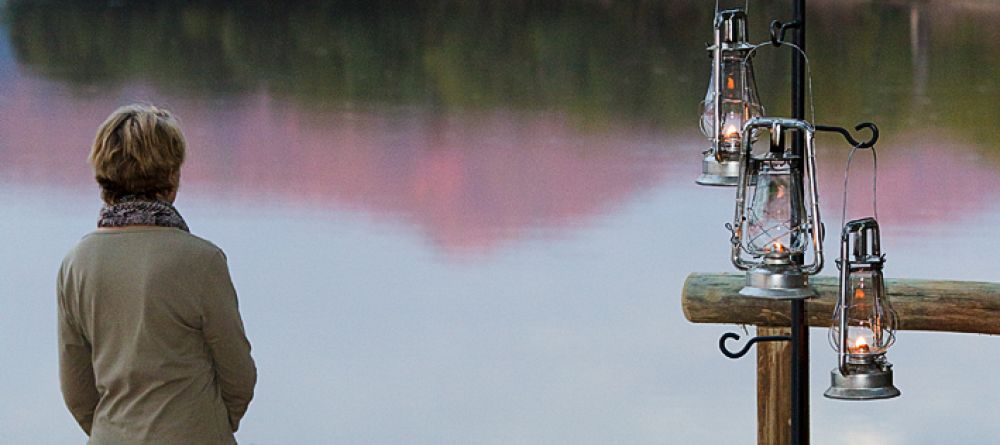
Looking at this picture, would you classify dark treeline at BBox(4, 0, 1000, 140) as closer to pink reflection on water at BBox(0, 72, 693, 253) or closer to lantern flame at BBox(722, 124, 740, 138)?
pink reflection on water at BBox(0, 72, 693, 253)

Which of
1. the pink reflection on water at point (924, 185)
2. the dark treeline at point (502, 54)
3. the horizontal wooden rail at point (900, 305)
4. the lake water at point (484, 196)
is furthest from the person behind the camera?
the dark treeline at point (502, 54)

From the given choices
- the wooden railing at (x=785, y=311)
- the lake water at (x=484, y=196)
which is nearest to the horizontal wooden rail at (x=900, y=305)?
the wooden railing at (x=785, y=311)

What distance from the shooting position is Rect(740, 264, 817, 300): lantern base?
2084mm

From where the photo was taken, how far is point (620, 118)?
667 cm

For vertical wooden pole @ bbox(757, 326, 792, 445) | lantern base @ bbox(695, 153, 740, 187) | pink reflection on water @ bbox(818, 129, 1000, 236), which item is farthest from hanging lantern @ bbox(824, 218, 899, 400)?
pink reflection on water @ bbox(818, 129, 1000, 236)

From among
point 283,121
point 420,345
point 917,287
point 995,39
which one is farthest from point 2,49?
point 917,287

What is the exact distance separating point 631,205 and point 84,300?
168 inches

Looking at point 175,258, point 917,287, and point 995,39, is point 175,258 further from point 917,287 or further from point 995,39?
point 995,39

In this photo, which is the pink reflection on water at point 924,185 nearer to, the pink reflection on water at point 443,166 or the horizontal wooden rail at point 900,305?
the pink reflection on water at point 443,166

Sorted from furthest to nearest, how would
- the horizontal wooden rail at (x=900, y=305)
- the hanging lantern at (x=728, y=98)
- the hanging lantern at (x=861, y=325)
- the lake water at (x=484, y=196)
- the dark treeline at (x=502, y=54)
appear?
the dark treeline at (x=502, y=54) → the lake water at (x=484, y=196) → the horizontal wooden rail at (x=900, y=305) → the hanging lantern at (x=728, y=98) → the hanging lantern at (x=861, y=325)

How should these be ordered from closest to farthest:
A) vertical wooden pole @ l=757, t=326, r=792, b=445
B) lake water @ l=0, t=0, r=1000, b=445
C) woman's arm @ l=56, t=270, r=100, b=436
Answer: woman's arm @ l=56, t=270, r=100, b=436 < vertical wooden pole @ l=757, t=326, r=792, b=445 < lake water @ l=0, t=0, r=1000, b=445

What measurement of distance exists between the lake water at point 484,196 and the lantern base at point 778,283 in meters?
3.22

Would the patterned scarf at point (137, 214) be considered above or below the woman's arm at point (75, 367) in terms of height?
above

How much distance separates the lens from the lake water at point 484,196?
5559mm
